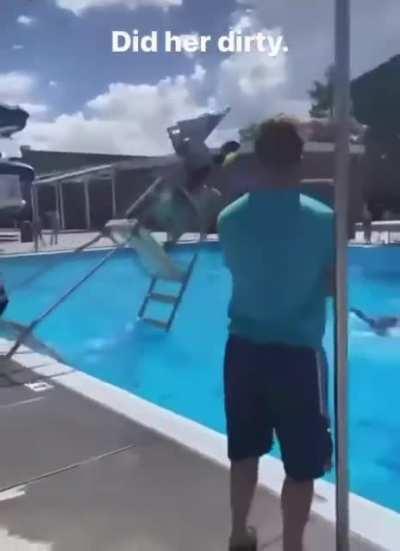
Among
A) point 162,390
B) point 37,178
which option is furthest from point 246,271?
point 162,390

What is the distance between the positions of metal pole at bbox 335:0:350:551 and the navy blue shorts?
7 cm

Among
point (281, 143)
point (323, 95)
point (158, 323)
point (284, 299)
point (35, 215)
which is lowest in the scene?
point (158, 323)

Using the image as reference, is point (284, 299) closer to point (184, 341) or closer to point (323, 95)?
point (323, 95)

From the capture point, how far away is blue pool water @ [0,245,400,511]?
2713mm

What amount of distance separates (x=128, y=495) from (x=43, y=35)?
159 cm

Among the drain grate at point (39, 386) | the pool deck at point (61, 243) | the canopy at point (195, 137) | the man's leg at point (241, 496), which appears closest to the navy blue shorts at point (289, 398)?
the man's leg at point (241, 496)

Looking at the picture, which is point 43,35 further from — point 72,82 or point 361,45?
point 361,45

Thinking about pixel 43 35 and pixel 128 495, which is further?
pixel 43 35

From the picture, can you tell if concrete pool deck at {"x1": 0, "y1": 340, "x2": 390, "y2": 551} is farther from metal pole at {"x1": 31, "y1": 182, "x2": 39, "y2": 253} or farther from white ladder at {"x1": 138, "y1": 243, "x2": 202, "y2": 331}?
metal pole at {"x1": 31, "y1": 182, "x2": 39, "y2": 253}

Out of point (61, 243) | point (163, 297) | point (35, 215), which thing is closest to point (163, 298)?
point (163, 297)

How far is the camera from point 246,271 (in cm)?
163

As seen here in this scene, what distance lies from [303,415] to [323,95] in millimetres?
892

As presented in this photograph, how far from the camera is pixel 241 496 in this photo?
183 centimetres

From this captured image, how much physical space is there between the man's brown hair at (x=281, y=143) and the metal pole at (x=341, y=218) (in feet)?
0.31
